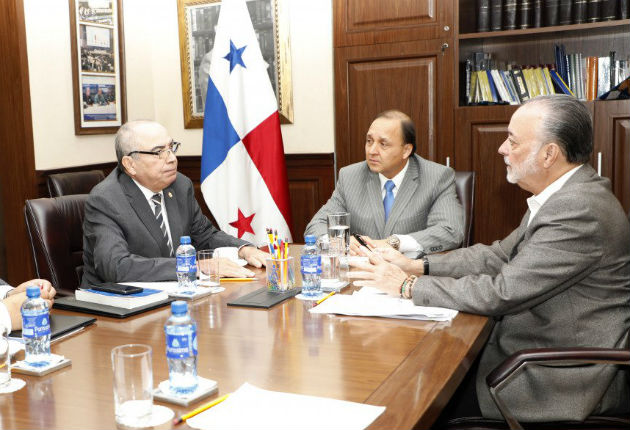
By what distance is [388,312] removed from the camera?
1724 millimetres

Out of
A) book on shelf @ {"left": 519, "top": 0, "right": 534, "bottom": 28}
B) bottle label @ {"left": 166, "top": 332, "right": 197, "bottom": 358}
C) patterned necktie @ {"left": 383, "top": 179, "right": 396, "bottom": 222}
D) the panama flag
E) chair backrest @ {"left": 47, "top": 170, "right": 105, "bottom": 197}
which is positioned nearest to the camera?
bottle label @ {"left": 166, "top": 332, "right": 197, "bottom": 358}

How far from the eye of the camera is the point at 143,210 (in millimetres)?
2533

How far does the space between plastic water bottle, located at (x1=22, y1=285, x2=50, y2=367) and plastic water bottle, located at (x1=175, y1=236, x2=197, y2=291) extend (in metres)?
0.64

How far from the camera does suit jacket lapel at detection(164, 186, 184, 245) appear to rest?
Answer: 8.86 feet

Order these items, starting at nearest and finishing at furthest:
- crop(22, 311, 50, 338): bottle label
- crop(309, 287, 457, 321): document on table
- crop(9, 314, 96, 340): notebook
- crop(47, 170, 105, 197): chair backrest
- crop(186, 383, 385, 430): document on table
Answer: crop(186, 383, 385, 430): document on table, crop(22, 311, 50, 338): bottle label, crop(9, 314, 96, 340): notebook, crop(309, 287, 457, 321): document on table, crop(47, 170, 105, 197): chair backrest

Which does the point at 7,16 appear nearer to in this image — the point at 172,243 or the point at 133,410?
the point at 172,243

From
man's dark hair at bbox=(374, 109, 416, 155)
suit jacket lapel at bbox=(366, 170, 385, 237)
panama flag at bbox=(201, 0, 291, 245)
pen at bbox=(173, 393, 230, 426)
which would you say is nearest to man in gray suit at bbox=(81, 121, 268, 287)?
suit jacket lapel at bbox=(366, 170, 385, 237)

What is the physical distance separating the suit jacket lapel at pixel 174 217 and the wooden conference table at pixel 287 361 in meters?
0.89

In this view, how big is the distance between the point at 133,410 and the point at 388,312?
31.8 inches

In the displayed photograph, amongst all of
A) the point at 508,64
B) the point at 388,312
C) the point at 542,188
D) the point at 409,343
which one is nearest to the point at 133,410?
the point at 409,343

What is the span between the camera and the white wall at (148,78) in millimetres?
3895

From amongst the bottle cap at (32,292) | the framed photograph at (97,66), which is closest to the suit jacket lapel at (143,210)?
the bottle cap at (32,292)

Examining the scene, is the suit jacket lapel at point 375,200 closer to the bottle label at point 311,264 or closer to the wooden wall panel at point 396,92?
the bottle label at point 311,264

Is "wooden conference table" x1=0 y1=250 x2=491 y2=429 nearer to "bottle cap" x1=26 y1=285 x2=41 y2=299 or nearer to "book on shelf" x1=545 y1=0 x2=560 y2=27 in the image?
"bottle cap" x1=26 y1=285 x2=41 y2=299
